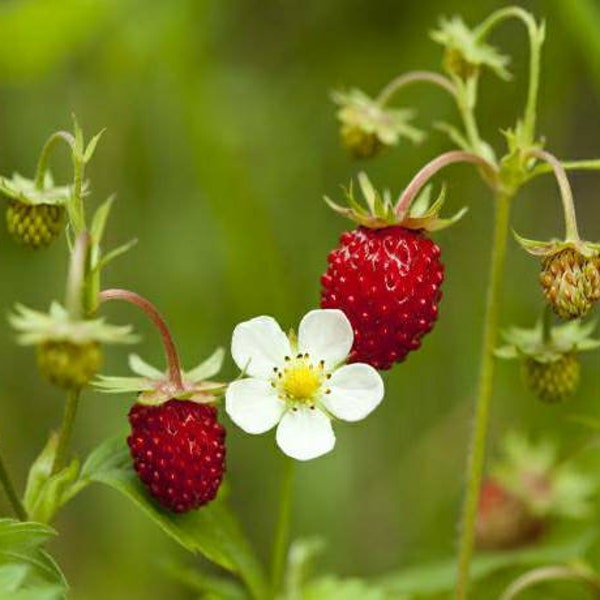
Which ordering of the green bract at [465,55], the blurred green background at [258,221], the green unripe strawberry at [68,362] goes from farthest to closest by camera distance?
the blurred green background at [258,221] < the green bract at [465,55] < the green unripe strawberry at [68,362]

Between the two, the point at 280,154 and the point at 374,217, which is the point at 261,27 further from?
the point at 374,217

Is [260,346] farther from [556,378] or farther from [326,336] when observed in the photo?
[556,378]

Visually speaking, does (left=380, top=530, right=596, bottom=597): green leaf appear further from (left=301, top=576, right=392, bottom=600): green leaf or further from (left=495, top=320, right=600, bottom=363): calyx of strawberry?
(left=495, top=320, right=600, bottom=363): calyx of strawberry

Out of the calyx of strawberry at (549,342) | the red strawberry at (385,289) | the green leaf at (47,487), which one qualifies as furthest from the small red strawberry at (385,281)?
the green leaf at (47,487)

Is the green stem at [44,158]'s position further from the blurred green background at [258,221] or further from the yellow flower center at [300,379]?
the blurred green background at [258,221]

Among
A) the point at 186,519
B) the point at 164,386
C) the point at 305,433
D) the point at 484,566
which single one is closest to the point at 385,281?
the point at 305,433

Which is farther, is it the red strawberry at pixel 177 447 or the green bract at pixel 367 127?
the green bract at pixel 367 127

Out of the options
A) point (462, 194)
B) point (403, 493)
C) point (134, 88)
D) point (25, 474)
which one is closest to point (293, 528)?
point (403, 493)
